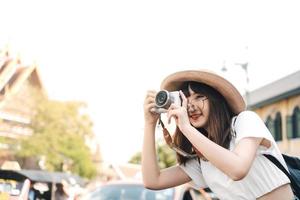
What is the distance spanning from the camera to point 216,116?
7.90 feet

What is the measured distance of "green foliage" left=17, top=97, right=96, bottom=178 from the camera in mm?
36000

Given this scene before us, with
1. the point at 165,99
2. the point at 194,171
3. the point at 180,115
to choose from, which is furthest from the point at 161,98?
the point at 194,171

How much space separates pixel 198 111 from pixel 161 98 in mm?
190

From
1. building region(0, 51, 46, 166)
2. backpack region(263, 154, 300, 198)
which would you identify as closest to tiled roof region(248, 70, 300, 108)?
building region(0, 51, 46, 166)

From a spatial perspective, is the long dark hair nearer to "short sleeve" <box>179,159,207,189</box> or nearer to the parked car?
"short sleeve" <box>179,159,207,189</box>

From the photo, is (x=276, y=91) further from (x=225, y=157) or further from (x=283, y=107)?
(x=225, y=157)

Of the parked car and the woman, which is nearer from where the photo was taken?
the woman

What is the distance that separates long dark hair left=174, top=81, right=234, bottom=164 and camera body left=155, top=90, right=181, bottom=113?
209mm

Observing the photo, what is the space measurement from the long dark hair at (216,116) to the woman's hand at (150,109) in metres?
0.12

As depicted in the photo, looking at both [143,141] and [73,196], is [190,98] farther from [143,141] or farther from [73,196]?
[73,196]

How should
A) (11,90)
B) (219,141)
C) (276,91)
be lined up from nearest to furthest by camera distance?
(219,141), (11,90), (276,91)

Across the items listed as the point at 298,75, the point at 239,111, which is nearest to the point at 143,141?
the point at 239,111

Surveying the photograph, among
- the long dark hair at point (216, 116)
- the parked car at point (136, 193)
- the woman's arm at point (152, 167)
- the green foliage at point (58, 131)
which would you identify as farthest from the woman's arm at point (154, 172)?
the green foliage at point (58, 131)

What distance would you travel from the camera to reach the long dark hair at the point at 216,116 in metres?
2.37
